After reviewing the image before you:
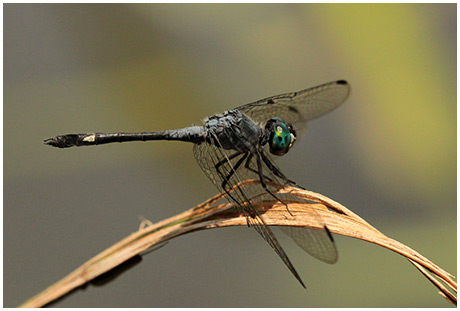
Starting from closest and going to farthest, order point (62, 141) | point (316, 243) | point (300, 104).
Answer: point (316, 243)
point (62, 141)
point (300, 104)

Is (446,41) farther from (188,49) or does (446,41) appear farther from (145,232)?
(145,232)

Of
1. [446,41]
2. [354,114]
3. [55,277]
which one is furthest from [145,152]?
[446,41]

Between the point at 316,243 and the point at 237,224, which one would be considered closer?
the point at 237,224

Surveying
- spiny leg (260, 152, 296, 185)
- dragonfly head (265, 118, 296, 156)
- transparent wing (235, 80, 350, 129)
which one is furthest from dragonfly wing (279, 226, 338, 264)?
transparent wing (235, 80, 350, 129)

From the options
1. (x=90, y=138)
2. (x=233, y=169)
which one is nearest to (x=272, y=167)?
(x=233, y=169)

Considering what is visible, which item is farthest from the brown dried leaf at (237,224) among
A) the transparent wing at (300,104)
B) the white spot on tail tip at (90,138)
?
the white spot on tail tip at (90,138)

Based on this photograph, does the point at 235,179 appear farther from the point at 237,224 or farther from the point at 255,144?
the point at 237,224

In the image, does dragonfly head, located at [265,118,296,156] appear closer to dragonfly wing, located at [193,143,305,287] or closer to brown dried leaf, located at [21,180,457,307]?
dragonfly wing, located at [193,143,305,287]
